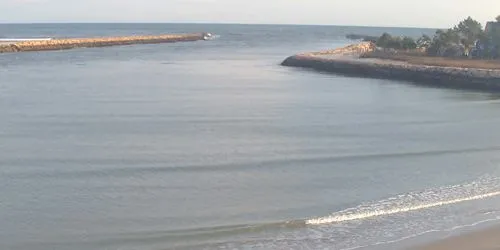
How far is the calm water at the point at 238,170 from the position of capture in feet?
35.7

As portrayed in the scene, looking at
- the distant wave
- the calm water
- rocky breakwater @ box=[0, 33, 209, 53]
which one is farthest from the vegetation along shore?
rocky breakwater @ box=[0, 33, 209, 53]

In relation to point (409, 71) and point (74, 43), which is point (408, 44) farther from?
point (74, 43)

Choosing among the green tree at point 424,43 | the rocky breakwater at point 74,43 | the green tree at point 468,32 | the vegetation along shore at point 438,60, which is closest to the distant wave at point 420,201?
the vegetation along shore at point 438,60

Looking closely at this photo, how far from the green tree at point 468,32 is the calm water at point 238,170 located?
23.3 metres

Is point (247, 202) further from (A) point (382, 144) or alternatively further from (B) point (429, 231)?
(A) point (382, 144)

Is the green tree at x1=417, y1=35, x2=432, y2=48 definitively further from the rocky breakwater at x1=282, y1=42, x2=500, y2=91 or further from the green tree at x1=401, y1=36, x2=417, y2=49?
the rocky breakwater at x1=282, y1=42, x2=500, y2=91

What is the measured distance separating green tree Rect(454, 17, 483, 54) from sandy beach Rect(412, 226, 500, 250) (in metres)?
44.0

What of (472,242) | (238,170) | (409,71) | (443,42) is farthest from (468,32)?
(472,242)

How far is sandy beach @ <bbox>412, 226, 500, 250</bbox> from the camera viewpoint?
986 cm

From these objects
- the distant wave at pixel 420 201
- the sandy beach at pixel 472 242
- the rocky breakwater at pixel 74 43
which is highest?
the sandy beach at pixel 472 242

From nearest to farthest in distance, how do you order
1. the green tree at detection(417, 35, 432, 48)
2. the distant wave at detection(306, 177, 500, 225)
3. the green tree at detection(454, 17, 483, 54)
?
the distant wave at detection(306, 177, 500, 225) → the green tree at detection(454, 17, 483, 54) → the green tree at detection(417, 35, 432, 48)

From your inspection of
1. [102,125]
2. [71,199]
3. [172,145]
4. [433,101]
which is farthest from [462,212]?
[433,101]

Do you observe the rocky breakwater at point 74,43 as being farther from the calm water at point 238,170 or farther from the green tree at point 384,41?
the calm water at point 238,170

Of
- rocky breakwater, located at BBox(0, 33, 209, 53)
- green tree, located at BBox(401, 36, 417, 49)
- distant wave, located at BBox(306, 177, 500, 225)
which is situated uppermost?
green tree, located at BBox(401, 36, 417, 49)
